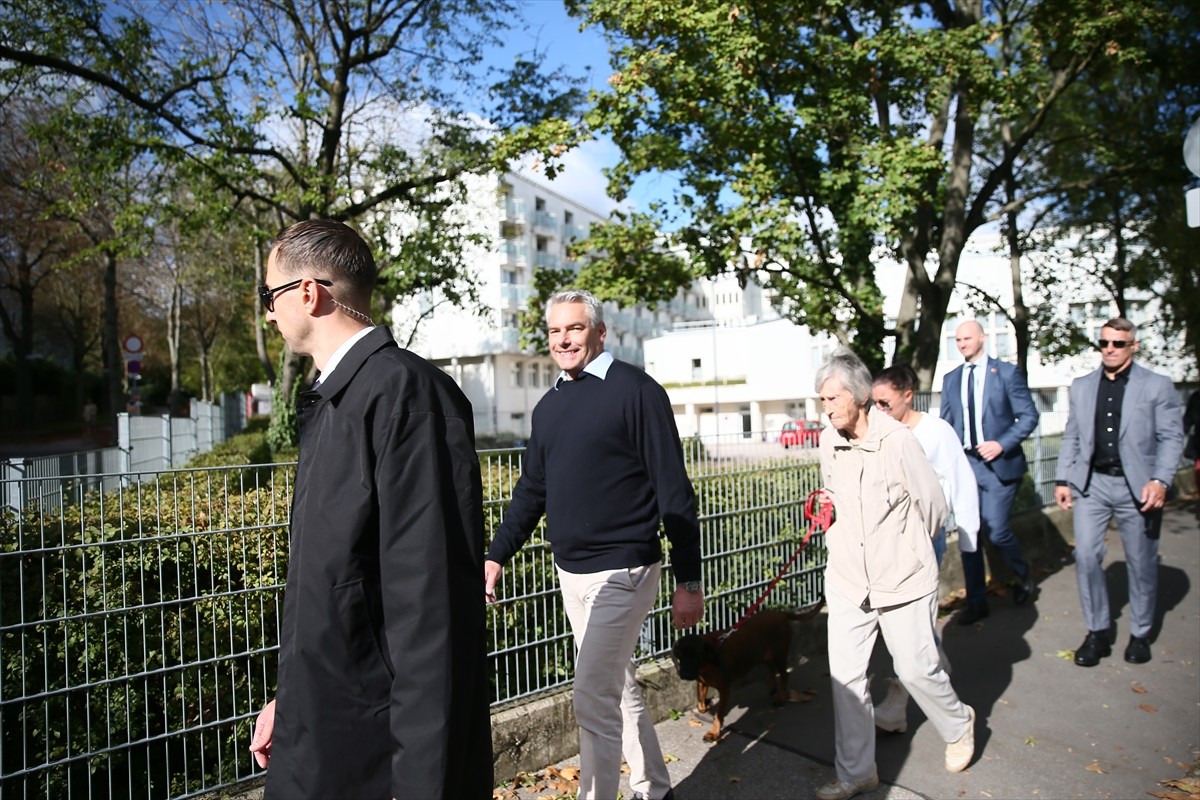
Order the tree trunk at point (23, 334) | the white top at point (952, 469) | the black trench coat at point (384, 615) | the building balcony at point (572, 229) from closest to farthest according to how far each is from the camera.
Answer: the black trench coat at point (384, 615)
the white top at point (952, 469)
the tree trunk at point (23, 334)
the building balcony at point (572, 229)

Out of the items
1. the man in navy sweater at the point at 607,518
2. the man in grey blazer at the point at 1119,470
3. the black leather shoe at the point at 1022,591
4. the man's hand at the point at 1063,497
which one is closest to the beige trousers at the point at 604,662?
the man in navy sweater at the point at 607,518

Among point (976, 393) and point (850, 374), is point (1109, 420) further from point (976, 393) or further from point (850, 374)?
point (850, 374)

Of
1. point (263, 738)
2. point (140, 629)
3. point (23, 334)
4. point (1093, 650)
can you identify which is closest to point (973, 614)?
point (1093, 650)

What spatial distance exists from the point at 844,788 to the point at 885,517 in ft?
4.01

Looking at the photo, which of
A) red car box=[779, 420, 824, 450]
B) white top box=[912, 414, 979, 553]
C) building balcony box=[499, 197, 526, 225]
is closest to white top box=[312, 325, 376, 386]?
white top box=[912, 414, 979, 553]

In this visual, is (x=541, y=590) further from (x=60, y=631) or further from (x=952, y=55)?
(x=952, y=55)

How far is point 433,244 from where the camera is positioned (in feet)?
57.4

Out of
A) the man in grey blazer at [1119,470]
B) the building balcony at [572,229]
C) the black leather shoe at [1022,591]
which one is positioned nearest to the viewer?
the man in grey blazer at [1119,470]

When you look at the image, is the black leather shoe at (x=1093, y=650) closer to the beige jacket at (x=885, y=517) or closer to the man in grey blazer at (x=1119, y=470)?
the man in grey blazer at (x=1119, y=470)

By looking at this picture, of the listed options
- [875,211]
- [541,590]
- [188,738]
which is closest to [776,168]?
[875,211]

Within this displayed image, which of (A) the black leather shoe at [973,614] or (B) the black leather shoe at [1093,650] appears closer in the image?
(B) the black leather shoe at [1093,650]

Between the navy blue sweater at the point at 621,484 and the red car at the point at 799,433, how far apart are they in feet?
9.52

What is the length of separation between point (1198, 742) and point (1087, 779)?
877 mm

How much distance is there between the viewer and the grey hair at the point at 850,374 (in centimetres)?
409
